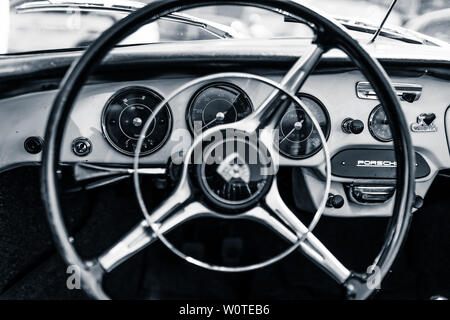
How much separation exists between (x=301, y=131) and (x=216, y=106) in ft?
1.27

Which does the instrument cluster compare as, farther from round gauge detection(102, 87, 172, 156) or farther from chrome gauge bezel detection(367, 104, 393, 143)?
chrome gauge bezel detection(367, 104, 393, 143)

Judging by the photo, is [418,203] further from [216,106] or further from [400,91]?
[216,106]

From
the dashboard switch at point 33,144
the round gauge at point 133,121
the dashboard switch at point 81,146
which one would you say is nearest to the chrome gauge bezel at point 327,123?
the round gauge at point 133,121

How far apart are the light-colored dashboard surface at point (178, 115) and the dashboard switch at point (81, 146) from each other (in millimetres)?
15

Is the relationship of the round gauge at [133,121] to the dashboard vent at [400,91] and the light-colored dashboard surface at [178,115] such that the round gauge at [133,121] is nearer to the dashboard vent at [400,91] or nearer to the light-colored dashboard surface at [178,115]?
the light-colored dashboard surface at [178,115]

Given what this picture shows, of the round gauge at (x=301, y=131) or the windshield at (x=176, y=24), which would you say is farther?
the round gauge at (x=301, y=131)

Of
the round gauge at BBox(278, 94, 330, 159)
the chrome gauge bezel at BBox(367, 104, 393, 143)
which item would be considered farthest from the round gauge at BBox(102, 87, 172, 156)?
the chrome gauge bezel at BBox(367, 104, 393, 143)

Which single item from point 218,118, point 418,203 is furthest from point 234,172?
point 418,203

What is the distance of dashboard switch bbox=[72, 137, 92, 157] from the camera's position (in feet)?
5.53

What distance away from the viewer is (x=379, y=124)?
1.85 metres

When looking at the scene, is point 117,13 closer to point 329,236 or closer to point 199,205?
point 199,205

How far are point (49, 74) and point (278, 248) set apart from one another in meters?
1.50

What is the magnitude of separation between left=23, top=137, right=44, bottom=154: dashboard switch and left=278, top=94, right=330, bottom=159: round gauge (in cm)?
99

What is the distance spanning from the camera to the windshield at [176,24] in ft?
5.39
